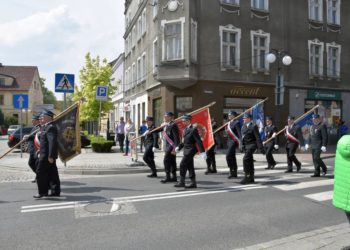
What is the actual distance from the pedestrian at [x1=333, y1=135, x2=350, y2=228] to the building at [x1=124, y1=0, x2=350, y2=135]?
15.2 metres

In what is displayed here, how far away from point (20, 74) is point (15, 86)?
356cm

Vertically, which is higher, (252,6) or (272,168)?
(252,6)

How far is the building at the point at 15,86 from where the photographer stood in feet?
197

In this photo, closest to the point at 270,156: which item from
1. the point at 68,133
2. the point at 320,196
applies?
the point at 320,196

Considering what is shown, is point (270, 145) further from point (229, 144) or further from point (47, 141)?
point (47, 141)

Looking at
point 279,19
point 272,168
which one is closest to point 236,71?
point 279,19

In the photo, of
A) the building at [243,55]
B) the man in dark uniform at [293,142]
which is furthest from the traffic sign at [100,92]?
the man in dark uniform at [293,142]

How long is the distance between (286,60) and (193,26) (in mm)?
5117

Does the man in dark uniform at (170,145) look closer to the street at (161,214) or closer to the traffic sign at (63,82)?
the street at (161,214)

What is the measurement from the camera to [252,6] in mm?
21578

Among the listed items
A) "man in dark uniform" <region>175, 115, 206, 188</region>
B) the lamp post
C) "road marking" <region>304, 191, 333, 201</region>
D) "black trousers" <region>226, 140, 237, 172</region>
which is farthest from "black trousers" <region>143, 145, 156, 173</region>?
the lamp post

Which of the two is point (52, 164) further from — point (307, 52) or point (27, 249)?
point (307, 52)

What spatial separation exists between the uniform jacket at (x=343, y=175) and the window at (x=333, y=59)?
22095 mm

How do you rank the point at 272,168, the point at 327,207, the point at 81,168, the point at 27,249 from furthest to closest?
the point at 272,168
the point at 81,168
the point at 327,207
the point at 27,249
